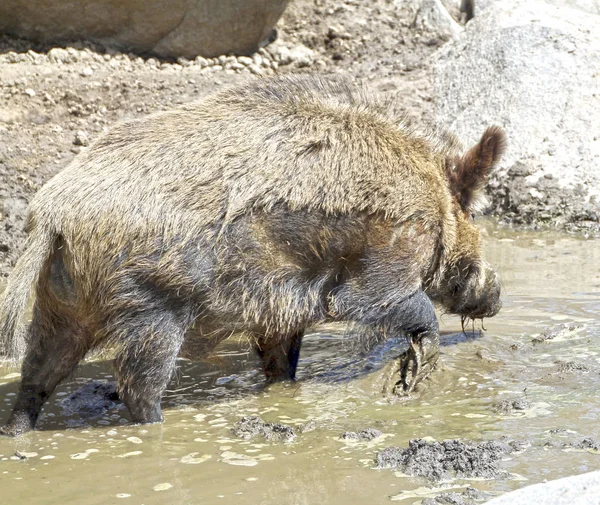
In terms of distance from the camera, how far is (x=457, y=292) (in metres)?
6.50

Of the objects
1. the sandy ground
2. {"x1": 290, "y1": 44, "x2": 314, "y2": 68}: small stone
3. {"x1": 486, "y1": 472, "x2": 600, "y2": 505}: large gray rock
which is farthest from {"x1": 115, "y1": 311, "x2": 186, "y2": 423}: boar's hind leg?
{"x1": 290, "y1": 44, "x2": 314, "y2": 68}: small stone

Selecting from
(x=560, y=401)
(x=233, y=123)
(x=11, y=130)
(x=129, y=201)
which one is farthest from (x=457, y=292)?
(x=11, y=130)

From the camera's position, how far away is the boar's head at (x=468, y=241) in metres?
6.12

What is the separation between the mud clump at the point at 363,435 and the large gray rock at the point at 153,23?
745 cm

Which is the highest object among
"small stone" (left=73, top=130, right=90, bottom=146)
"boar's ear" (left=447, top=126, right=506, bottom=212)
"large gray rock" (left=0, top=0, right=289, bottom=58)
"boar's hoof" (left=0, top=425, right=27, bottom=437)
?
"large gray rock" (left=0, top=0, right=289, bottom=58)

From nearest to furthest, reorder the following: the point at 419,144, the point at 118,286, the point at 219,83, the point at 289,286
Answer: the point at 118,286, the point at 289,286, the point at 419,144, the point at 219,83

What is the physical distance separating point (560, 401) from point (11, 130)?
630cm

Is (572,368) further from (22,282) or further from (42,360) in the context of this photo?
(22,282)

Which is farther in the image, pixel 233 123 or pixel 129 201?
pixel 233 123

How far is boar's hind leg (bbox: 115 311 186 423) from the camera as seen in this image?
17.6 feet

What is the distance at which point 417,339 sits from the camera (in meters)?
6.06

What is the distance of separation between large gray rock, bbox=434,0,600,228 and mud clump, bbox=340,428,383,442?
5.07m

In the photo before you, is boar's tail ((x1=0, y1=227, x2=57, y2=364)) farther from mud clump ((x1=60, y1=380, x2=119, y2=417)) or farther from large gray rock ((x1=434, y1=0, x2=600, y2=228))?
large gray rock ((x1=434, y1=0, x2=600, y2=228))

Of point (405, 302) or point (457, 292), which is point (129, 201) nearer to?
point (405, 302)
